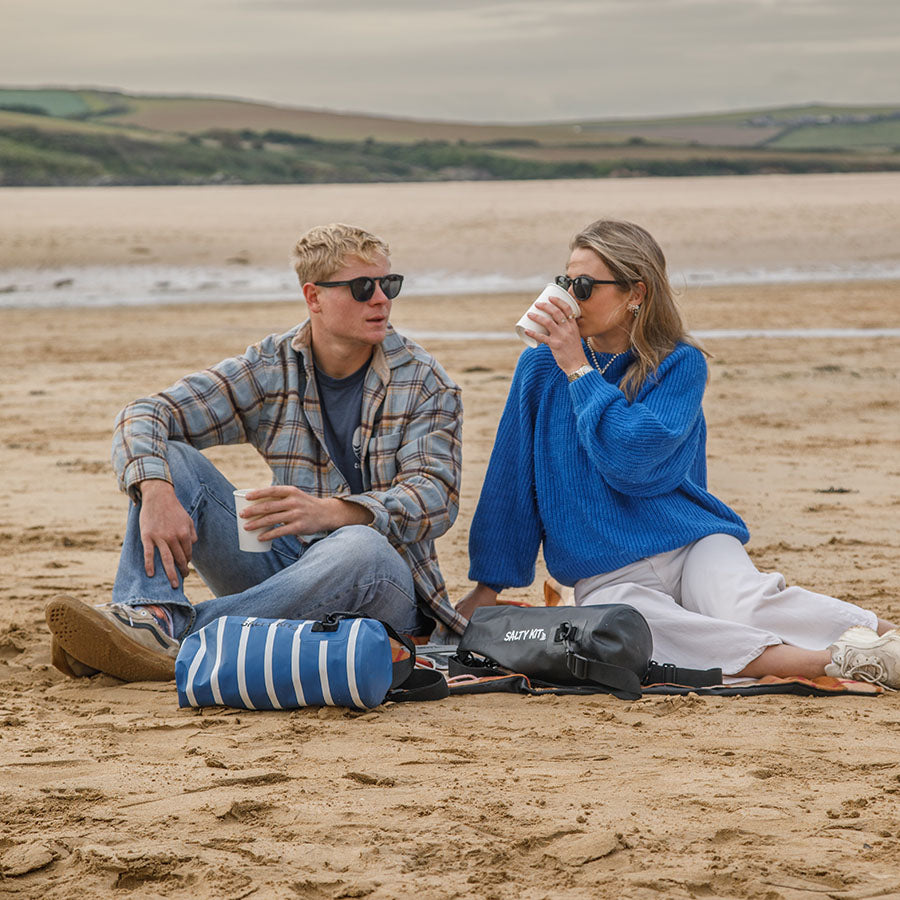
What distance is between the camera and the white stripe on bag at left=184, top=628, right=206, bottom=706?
3572mm

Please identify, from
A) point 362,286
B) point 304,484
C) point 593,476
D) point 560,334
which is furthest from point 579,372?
point 304,484

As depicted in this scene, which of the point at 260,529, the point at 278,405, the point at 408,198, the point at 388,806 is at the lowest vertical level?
the point at 388,806

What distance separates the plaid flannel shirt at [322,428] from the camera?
4.01 metres

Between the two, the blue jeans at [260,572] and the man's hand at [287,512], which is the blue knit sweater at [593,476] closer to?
the blue jeans at [260,572]

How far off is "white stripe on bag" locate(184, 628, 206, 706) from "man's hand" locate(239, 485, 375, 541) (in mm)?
365

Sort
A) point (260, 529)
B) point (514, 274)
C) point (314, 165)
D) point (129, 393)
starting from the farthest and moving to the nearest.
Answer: point (314, 165) → point (514, 274) → point (129, 393) → point (260, 529)

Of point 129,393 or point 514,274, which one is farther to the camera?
point 514,274

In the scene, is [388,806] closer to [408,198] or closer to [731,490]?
[731,490]

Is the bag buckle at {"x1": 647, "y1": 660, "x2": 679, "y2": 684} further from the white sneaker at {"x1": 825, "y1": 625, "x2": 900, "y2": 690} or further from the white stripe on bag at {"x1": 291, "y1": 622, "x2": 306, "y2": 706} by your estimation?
the white stripe on bag at {"x1": 291, "y1": 622, "x2": 306, "y2": 706}

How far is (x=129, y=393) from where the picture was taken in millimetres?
10148

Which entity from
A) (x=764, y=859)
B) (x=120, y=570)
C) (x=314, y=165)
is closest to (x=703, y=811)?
(x=764, y=859)

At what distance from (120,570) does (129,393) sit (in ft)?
21.1

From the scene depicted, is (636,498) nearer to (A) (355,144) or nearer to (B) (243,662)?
(B) (243,662)

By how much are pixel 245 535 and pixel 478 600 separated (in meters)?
0.97
